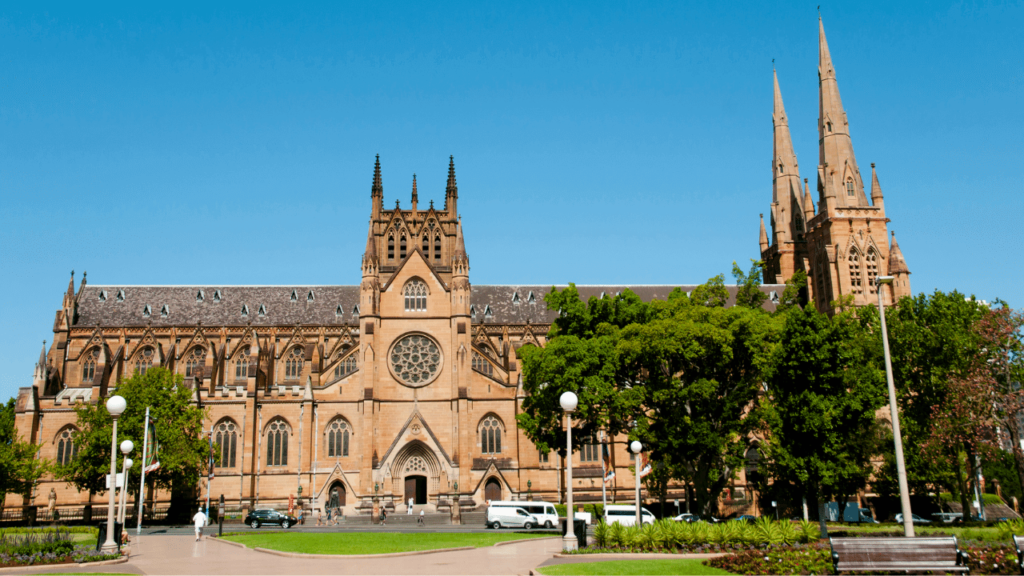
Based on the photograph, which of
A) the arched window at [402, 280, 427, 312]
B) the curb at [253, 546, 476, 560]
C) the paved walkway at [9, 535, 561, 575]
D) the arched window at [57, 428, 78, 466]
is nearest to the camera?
the paved walkway at [9, 535, 561, 575]

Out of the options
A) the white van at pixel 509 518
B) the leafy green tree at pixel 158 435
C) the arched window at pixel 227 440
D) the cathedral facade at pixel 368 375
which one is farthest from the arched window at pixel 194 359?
the white van at pixel 509 518

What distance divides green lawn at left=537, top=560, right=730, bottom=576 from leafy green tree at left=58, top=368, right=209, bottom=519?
3486cm

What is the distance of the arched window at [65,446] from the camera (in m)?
54.8

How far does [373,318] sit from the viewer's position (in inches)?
2226

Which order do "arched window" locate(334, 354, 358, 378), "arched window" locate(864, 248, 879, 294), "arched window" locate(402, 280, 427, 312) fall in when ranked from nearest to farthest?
"arched window" locate(402, 280, 427, 312) → "arched window" locate(334, 354, 358, 378) → "arched window" locate(864, 248, 879, 294)

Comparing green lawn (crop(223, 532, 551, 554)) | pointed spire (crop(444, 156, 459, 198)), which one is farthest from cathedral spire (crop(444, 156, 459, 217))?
green lawn (crop(223, 532, 551, 554))

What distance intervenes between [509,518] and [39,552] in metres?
24.7

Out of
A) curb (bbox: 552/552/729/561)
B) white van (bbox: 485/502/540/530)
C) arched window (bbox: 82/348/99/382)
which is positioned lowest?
white van (bbox: 485/502/540/530)

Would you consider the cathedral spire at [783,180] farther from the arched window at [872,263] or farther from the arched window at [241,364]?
the arched window at [241,364]

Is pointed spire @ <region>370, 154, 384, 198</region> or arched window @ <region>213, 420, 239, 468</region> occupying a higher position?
pointed spire @ <region>370, 154, 384, 198</region>

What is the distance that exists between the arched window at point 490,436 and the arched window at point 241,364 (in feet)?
69.1

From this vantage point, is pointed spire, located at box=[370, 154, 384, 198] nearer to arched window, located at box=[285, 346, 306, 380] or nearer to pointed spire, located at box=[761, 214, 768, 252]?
arched window, located at box=[285, 346, 306, 380]

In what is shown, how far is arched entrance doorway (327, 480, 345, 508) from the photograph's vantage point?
5406cm

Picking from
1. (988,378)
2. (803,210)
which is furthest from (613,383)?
(803,210)
